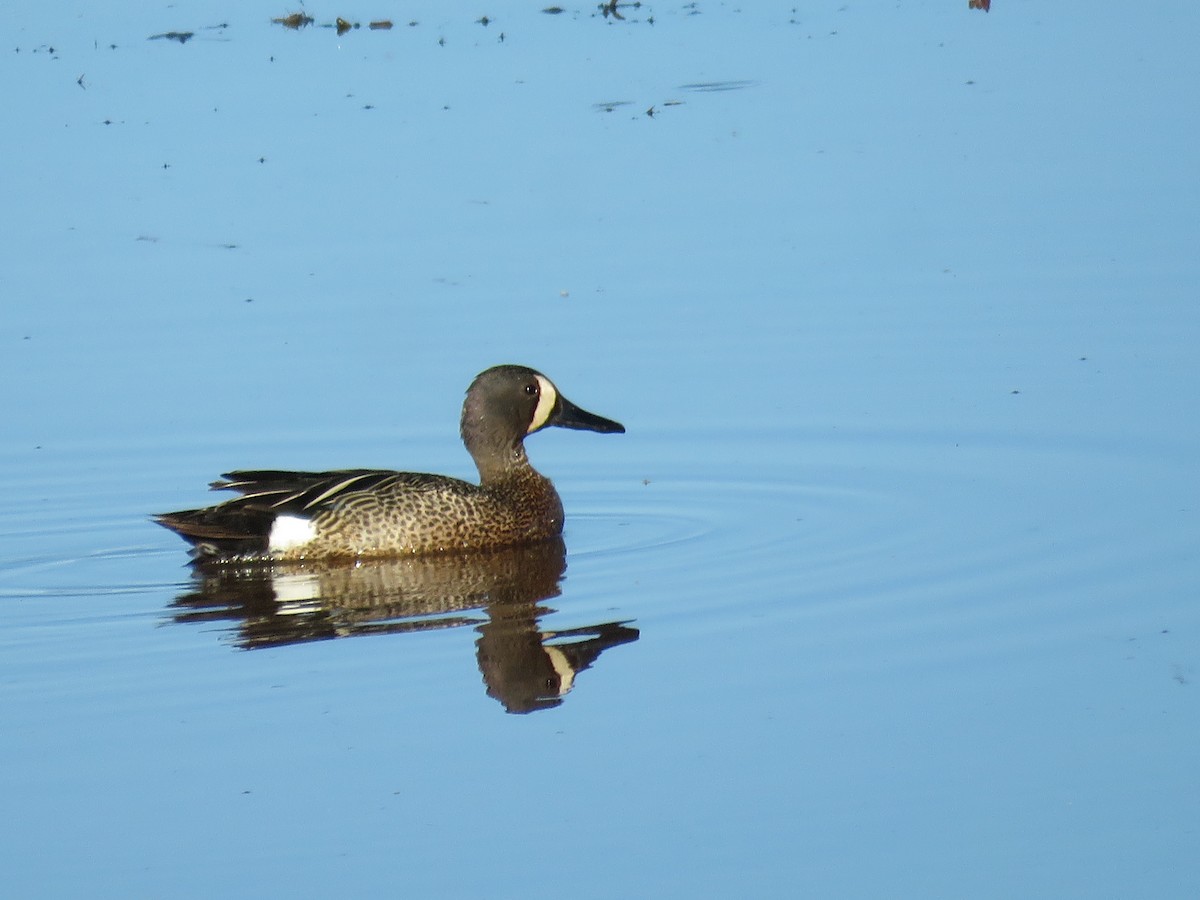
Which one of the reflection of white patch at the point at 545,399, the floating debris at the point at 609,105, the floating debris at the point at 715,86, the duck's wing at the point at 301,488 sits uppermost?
the floating debris at the point at 715,86

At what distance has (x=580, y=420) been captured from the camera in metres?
9.98

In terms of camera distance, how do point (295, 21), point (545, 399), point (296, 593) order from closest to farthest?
1. point (296, 593)
2. point (545, 399)
3. point (295, 21)

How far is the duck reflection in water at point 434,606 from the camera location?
7.41 m

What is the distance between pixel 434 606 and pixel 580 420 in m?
1.77

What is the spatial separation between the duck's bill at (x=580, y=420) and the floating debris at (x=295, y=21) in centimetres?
1094

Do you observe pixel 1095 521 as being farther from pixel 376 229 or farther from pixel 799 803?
pixel 376 229

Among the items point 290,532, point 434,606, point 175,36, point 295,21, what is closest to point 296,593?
point 290,532

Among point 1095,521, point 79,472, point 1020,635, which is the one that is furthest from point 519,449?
point 1020,635

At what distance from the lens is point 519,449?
10047mm

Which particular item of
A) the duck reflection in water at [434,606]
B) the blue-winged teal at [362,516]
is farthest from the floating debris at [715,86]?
the duck reflection in water at [434,606]

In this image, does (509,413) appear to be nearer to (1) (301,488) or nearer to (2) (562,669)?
(1) (301,488)

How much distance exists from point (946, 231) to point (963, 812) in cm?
754

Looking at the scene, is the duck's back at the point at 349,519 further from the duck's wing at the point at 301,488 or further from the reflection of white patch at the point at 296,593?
the reflection of white patch at the point at 296,593

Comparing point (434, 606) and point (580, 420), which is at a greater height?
point (580, 420)
